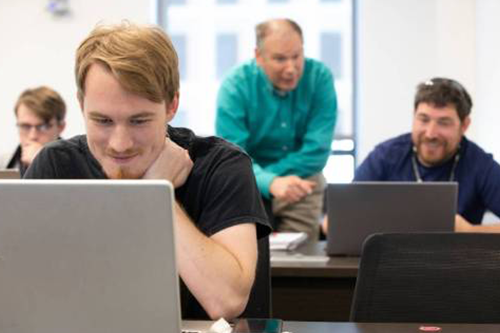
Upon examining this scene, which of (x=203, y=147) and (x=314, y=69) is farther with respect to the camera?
(x=314, y=69)

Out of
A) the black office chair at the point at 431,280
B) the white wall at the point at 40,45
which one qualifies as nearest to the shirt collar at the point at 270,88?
the black office chair at the point at 431,280

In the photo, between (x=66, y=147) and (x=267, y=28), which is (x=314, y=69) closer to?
(x=267, y=28)

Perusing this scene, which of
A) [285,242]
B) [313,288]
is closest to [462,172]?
[285,242]

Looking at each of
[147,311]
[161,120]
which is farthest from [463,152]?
[147,311]

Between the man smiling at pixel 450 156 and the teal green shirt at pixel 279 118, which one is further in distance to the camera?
Answer: the teal green shirt at pixel 279 118

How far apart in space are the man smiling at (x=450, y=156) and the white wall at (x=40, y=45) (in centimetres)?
301

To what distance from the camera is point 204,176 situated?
5.16 ft

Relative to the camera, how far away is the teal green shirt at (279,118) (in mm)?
3242

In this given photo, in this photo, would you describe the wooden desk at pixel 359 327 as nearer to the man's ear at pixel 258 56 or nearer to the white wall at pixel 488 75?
the man's ear at pixel 258 56

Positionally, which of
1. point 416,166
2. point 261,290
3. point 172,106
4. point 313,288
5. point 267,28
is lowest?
point 313,288

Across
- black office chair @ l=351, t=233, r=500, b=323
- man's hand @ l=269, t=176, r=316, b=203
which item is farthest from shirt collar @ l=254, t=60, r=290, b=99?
black office chair @ l=351, t=233, r=500, b=323

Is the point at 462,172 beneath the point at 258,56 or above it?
beneath

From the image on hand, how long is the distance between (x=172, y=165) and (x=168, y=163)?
1cm

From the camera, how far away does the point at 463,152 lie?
2803mm
